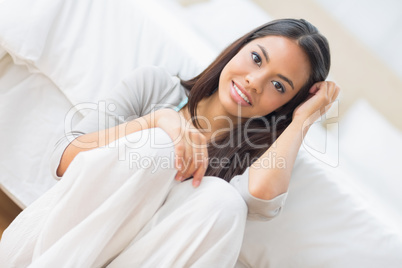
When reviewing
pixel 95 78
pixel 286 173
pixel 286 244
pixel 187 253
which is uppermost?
pixel 95 78

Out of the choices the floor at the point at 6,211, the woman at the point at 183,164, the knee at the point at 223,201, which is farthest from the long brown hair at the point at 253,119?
the floor at the point at 6,211

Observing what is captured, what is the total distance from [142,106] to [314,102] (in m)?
0.47

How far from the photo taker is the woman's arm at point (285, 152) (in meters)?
0.93

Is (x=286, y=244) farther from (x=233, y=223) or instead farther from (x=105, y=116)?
(x=105, y=116)

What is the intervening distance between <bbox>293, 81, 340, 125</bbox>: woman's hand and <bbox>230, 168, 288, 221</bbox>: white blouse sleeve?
0.23 metres

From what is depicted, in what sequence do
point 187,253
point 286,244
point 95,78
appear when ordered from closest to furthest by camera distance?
point 187,253, point 286,244, point 95,78

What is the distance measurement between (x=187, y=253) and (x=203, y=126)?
439 millimetres

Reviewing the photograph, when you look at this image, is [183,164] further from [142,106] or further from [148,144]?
[142,106]

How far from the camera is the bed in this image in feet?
3.62

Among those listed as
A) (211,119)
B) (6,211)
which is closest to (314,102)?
(211,119)

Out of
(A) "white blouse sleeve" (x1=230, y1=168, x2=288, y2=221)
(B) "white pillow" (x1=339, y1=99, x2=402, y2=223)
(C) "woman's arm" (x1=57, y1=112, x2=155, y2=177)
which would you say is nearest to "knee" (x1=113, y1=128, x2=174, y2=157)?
(C) "woman's arm" (x1=57, y1=112, x2=155, y2=177)

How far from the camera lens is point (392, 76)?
1.35 metres

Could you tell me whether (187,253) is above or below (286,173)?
above

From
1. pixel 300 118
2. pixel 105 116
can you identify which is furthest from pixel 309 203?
pixel 105 116
